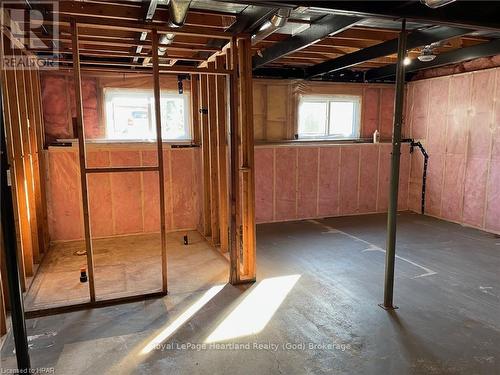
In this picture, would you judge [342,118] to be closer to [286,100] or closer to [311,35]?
[286,100]

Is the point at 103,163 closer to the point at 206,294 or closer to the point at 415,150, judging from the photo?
the point at 206,294

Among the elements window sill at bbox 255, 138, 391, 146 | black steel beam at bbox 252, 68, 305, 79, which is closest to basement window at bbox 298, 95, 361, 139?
window sill at bbox 255, 138, 391, 146

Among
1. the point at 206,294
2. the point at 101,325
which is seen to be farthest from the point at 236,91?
the point at 101,325

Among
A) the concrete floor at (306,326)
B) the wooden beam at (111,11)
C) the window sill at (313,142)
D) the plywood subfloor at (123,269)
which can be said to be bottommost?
the concrete floor at (306,326)

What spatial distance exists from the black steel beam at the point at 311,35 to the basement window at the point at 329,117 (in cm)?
212

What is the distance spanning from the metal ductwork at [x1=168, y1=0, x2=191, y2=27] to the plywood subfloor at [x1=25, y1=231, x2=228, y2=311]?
2.45m

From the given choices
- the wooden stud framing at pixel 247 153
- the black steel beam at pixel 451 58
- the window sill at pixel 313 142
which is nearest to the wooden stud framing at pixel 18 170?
the wooden stud framing at pixel 247 153

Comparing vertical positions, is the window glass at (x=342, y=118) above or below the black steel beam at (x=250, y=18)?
below

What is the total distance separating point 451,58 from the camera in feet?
16.8

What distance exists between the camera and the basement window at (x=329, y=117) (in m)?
6.67

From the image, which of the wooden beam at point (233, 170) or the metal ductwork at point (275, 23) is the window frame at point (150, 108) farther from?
the metal ductwork at point (275, 23)

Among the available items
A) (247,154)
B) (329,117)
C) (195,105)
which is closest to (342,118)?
(329,117)

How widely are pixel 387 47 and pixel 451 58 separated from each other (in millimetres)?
1443

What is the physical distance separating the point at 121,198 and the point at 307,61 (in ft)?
11.7
